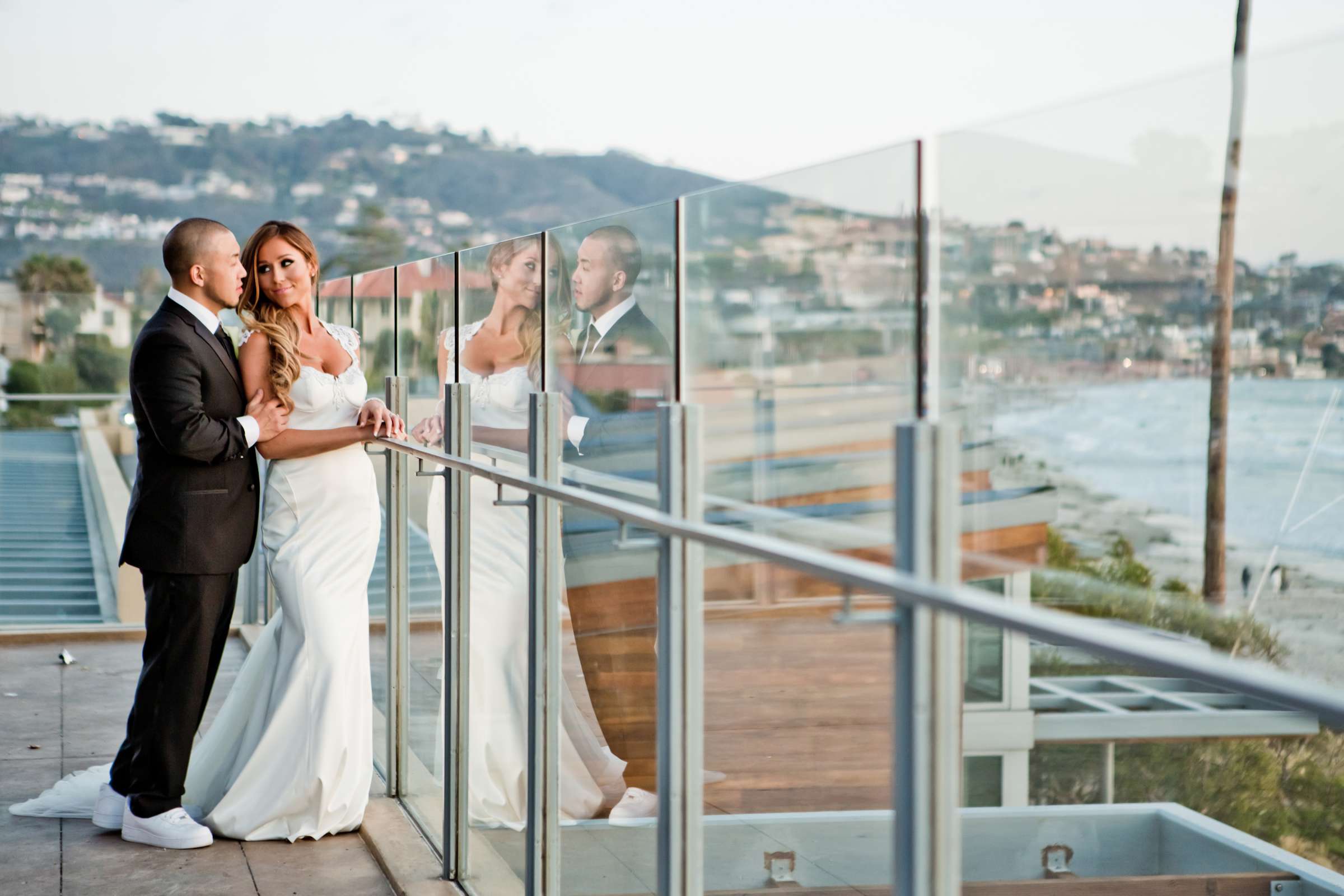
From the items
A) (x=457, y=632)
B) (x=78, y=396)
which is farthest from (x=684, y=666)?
(x=78, y=396)

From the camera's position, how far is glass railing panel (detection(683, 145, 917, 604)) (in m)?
1.67

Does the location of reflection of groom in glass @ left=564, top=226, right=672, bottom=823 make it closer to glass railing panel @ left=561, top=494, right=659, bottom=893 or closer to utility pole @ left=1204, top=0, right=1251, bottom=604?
glass railing panel @ left=561, top=494, right=659, bottom=893

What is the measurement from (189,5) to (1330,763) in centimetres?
6351

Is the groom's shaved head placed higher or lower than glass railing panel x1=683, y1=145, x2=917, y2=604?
higher

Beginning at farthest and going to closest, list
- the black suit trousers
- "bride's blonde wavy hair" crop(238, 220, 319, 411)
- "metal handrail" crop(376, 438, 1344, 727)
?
1. "bride's blonde wavy hair" crop(238, 220, 319, 411)
2. the black suit trousers
3. "metal handrail" crop(376, 438, 1344, 727)

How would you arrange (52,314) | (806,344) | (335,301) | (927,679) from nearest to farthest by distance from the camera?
(927,679), (806,344), (335,301), (52,314)

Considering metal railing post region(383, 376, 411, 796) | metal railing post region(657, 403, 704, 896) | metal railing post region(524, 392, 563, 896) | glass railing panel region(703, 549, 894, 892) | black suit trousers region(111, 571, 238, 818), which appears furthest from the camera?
metal railing post region(383, 376, 411, 796)

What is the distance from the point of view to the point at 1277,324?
562 cm

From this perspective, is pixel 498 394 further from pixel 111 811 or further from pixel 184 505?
pixel 111 811

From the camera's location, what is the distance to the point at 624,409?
7.97 ft

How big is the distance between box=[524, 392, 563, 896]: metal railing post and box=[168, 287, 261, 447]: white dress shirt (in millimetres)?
1157

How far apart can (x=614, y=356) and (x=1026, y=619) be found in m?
1.44

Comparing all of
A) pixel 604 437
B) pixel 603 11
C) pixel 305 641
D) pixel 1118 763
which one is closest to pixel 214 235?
pixel 305 641

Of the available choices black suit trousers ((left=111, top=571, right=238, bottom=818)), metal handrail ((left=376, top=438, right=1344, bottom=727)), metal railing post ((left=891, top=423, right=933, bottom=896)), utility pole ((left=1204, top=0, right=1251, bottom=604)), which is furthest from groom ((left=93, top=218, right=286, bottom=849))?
utility pole ((left=1204, top=0, right=1251, bottom=604))
